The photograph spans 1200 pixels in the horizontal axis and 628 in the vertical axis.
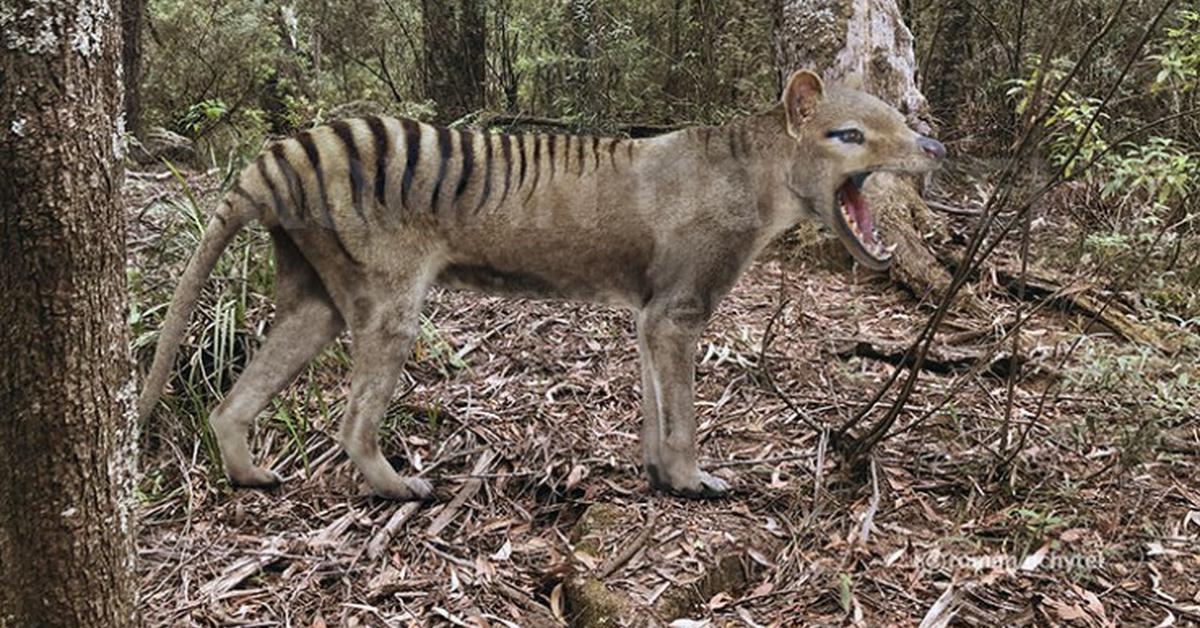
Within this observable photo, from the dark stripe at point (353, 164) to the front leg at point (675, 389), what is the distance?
4.54 feet

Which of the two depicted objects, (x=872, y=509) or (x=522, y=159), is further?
(x=522, y=159)

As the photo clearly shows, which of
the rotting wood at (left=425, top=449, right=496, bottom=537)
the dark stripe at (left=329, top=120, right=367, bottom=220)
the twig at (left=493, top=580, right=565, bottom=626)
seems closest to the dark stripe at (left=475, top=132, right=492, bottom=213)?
the dark stripe at (left=329, top=120, right=367, bottom=220)

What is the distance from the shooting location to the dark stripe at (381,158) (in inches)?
173

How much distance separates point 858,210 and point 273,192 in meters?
2.60

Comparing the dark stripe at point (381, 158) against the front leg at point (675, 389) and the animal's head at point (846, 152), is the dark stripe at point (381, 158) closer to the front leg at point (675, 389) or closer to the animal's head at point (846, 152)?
the front leg at point (675, 389)

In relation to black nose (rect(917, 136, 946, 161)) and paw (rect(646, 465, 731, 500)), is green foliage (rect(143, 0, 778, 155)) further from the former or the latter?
black nose (rect(917, 136, 946, 161))

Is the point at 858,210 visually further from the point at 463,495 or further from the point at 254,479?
the point at 254,479

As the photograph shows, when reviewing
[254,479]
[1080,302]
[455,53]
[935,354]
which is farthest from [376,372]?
[455,53]

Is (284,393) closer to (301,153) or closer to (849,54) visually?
(301,153)

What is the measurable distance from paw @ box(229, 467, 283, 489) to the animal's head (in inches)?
110

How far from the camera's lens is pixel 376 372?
454cm

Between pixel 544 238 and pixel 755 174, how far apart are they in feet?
3.34

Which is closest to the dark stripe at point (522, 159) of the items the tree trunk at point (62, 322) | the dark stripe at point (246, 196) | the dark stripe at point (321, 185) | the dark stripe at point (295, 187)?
the dark stripe at point (321, 185)

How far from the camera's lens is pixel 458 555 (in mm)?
4336
